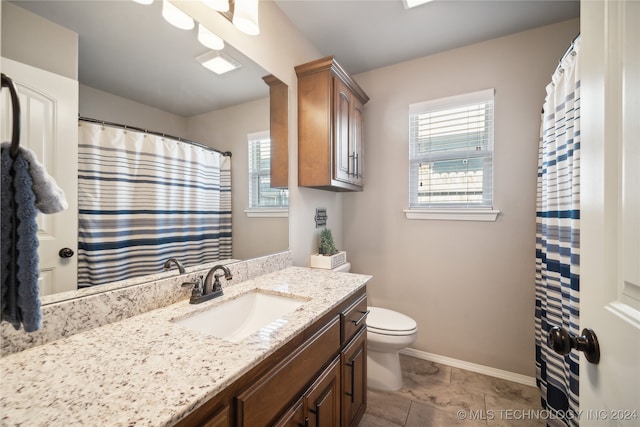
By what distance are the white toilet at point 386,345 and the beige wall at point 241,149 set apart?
0.91 meters

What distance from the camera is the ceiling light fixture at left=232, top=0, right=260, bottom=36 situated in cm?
123

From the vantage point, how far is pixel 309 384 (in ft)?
3.20

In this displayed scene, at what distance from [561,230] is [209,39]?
1999mm

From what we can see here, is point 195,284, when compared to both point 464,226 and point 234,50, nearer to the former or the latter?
point 234,50

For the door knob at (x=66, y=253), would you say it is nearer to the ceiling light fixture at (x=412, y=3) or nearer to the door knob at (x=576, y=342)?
the door knob at (x=576, y=342)

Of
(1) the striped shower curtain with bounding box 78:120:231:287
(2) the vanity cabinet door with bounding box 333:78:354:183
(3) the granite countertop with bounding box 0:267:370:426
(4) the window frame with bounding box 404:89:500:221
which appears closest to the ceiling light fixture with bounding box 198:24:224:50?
(1) the striped shower curtain with bounding box 78:120:231:287

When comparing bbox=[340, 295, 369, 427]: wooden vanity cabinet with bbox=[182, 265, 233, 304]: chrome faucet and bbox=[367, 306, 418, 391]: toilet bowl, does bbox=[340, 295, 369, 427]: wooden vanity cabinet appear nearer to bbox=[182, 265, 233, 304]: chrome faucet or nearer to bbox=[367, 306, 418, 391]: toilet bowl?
bbox=[367, 306, 418, 391]: toilet bowl

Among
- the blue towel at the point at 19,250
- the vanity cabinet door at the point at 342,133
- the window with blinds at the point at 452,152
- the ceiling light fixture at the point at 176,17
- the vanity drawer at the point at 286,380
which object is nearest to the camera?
the blue towel at the point at 19,250

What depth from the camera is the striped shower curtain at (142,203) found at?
2.82 ft

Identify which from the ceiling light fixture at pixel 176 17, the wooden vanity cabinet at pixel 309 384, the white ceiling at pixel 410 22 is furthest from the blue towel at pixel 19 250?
the white ceiling at pixel 410 22

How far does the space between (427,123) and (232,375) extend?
2.32 m

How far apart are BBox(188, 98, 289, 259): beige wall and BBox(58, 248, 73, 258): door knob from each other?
62cm

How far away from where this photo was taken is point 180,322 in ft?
3.15

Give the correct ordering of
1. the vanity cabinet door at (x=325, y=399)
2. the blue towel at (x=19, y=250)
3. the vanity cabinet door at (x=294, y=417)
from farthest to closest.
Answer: the vanity cabinet door at (x=325, y=399) → the vanity cabinet door at (x=294, y=417) → the blue towel at (x=19, y=250)
